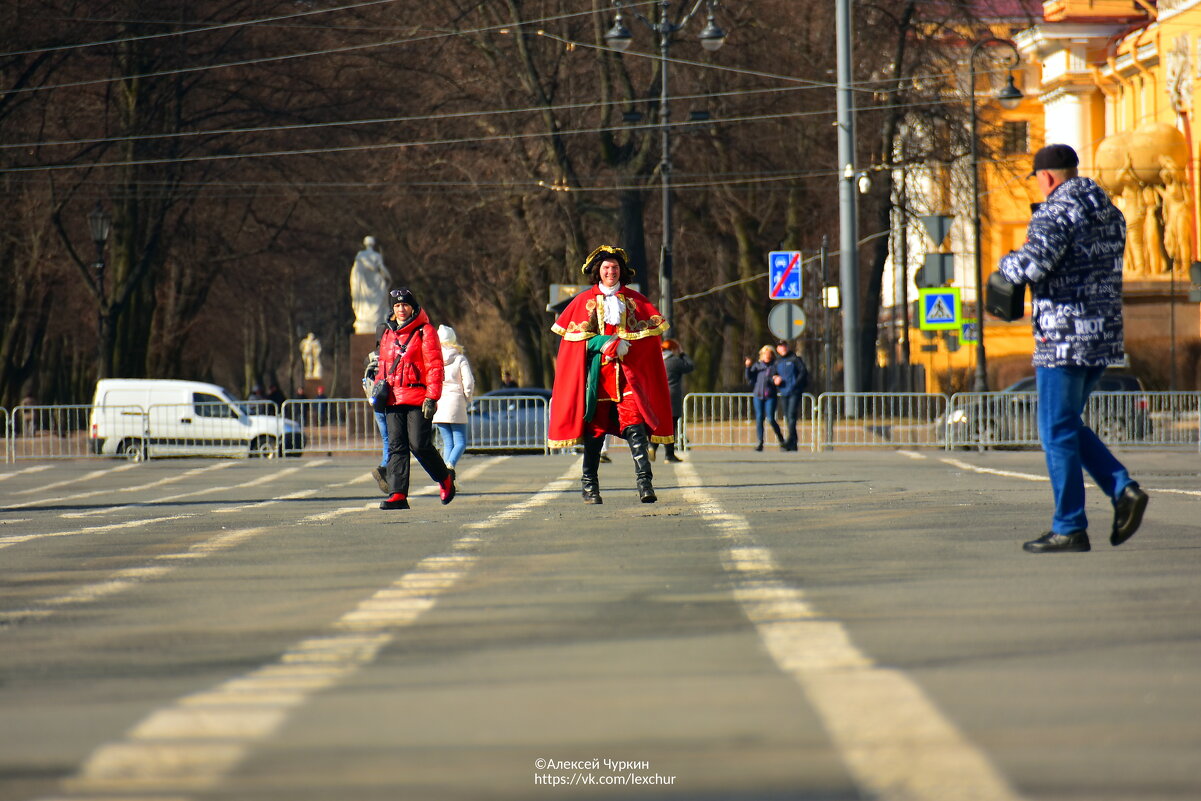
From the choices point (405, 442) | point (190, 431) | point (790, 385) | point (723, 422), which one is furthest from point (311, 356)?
point (405, 442)

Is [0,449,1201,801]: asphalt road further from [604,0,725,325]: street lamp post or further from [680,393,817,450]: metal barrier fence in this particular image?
[604,0,725,325]: street lamp post

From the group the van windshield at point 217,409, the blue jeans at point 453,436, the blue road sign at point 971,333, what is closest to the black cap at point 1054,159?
the blue jeans at point 453,436

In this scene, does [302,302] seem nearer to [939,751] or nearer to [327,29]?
[327,29]

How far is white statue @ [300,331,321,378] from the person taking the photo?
95.1 metres

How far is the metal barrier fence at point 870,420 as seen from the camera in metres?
29.5

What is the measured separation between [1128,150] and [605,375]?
52.0m

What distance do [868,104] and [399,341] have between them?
27377mm

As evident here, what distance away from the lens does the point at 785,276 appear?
32094 millimetres

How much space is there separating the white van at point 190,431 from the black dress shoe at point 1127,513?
22126mm

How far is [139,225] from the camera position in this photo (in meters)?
42.2

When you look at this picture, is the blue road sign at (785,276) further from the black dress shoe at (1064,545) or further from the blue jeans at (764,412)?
the black dress shoe at (1064,545)

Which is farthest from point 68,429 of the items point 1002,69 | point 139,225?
point 1002,69

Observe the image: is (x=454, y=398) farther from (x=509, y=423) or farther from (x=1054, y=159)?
(x=509, y=423)

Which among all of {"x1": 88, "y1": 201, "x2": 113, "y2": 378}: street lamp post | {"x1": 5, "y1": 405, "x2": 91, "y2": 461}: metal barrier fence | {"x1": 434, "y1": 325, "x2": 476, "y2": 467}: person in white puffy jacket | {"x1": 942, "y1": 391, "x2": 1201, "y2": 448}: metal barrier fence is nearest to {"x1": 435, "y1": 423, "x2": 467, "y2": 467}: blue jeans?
{"x1": 434, "y1": 325, "x2": 476, "y2": 467}: person in white puffy jacket
